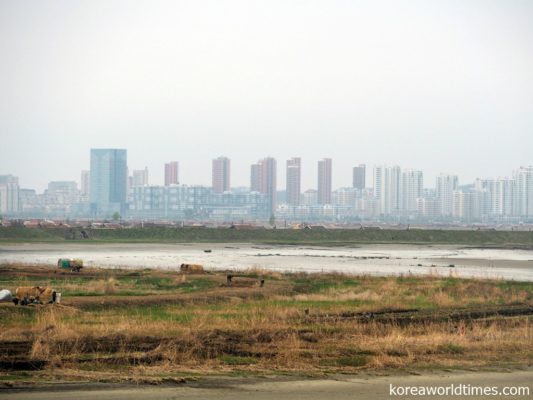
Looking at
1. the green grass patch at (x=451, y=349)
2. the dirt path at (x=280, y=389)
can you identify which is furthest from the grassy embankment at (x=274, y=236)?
the dirt path at (x=280, y=389)

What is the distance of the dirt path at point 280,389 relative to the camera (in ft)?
52.4

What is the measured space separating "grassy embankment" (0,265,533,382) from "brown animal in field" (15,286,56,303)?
1.67 feet

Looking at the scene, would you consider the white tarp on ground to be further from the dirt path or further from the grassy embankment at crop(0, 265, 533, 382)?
the dirt path

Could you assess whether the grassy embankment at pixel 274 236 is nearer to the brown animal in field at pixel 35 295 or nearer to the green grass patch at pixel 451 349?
the brown animal in field at pixel 35 295

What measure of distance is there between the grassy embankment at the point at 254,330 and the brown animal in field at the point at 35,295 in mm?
510

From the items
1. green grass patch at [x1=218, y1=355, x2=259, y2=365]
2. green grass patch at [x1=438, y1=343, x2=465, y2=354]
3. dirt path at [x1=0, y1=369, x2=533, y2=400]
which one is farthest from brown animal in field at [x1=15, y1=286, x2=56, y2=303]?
green grass patch at [x1=438, y1=343, x2=465, y2=354]

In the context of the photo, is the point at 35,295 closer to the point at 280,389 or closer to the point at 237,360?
the point at 237,360

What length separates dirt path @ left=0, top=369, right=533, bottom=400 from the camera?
16.0 metres

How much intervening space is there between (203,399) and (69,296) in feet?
59.7

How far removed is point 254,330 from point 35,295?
31.1 feet

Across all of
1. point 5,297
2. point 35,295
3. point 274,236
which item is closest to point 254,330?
point 35,295

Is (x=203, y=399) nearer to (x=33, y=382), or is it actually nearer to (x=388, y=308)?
(x=33, y=382)

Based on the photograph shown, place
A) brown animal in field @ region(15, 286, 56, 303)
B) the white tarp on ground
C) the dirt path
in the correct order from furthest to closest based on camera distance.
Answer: the white tarp on ground
brown animal in field @ region(15, 286, 56, 303)
the dirt path

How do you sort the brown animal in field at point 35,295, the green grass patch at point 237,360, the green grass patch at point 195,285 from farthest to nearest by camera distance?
the green grass patch at point 195,285 → the brown animal in field at point 35,295 → the green grass patch at point 237,360
